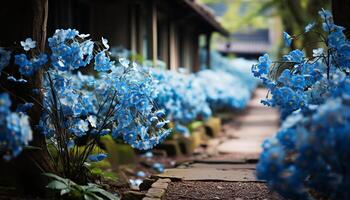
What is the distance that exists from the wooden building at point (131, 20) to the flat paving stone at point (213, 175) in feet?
12.6

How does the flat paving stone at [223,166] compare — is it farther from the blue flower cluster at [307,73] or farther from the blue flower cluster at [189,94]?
the blue flower cluster at [307,73]

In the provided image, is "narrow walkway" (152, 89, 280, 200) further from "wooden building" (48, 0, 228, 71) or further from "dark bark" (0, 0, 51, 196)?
"wooden building" (48, 0, 228, 71)

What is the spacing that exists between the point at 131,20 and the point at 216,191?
6.85m

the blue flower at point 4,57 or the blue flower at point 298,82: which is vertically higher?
the blue flower at point 4,57

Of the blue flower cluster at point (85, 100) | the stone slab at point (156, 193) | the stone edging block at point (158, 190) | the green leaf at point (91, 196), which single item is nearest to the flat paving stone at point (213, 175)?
the stone edging block at point (158, 190)

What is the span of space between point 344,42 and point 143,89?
1744mm

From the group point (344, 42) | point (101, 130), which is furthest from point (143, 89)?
point (344, 42)

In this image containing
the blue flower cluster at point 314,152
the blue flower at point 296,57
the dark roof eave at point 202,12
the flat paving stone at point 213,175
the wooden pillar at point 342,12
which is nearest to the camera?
the blue flower cluster at point 314,152

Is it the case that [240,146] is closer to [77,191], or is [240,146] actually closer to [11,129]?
[77,191]

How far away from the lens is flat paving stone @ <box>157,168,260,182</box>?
588 centimetres

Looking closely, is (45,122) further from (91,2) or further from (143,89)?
(91,2)

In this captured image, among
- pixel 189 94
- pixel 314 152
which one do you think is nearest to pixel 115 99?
pixel 314 152

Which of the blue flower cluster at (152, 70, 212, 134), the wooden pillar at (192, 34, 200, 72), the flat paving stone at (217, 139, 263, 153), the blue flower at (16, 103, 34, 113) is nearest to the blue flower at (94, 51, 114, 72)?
the blue flower at (16, 103, 34, 113)

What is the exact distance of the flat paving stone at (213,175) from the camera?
588 cm
